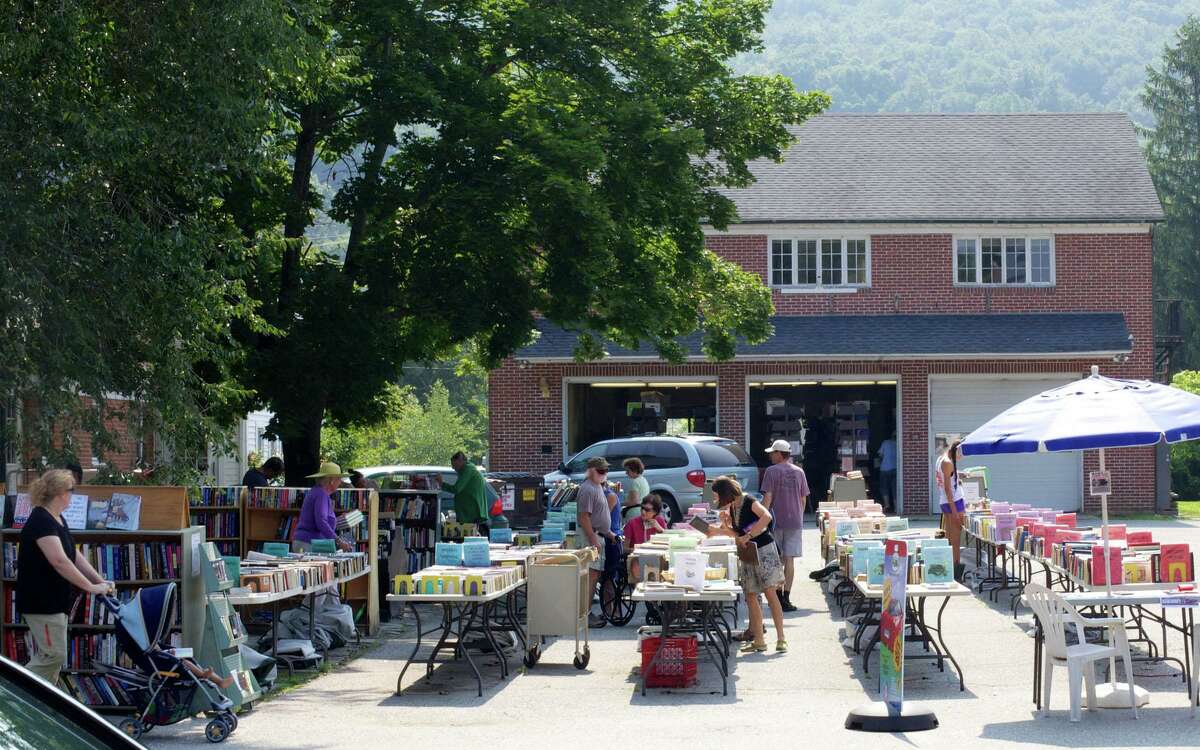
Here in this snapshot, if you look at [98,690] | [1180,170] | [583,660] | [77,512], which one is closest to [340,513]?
[583,660]

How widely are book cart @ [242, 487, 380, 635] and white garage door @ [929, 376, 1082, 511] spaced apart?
1862 cm

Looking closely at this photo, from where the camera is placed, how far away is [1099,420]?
1275 centimetres

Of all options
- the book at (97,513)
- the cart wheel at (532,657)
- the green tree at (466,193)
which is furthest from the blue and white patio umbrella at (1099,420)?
the book at (97,513)

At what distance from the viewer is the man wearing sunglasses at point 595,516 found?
17.2m

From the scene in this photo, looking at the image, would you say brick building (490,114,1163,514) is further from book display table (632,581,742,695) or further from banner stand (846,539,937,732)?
banner stand (846,539,937,732)

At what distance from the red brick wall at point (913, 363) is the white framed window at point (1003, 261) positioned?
20 cm

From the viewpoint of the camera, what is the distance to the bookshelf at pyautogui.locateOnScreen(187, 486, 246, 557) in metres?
17.2

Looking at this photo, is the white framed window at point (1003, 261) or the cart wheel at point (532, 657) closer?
the cart wheel at point (532, 657)

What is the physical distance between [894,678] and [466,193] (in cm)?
967

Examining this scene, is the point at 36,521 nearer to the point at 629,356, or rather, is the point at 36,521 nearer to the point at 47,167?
the point at 47,167

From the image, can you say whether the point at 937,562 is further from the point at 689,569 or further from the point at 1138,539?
the point at 1138,539

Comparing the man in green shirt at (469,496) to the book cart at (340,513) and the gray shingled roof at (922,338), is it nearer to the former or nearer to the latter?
the book cart at (340,513)

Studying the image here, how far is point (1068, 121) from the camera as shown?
39594mm

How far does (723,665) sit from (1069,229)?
79.8 feet
